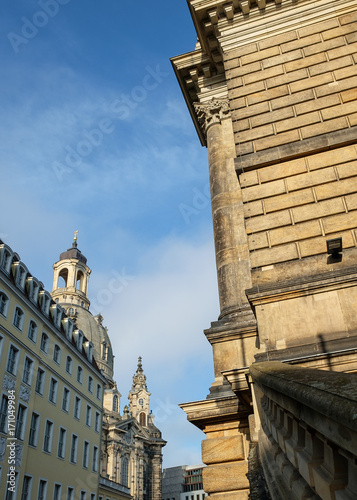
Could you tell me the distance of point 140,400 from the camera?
302 ft

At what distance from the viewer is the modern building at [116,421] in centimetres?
6744

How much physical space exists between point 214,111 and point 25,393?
75.2ft

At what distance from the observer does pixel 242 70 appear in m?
12.6

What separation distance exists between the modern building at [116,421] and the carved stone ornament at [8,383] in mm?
28474

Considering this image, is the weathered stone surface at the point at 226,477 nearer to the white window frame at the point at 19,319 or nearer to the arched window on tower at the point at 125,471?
the white window frame at the point at 19,319

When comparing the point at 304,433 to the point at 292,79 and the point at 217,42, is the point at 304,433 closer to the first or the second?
the point at 292,79

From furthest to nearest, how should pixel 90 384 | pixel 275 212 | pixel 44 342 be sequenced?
pixel 90 384 → pixel 44 342 → pixel 275 212

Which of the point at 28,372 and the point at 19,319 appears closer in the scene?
the point at 28,372

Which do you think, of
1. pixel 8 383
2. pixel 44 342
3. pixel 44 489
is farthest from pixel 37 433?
pixel 44 342

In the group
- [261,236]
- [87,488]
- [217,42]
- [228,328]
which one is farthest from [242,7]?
[87,488]

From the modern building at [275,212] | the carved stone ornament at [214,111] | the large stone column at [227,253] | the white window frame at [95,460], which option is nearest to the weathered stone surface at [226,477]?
the modern building at [275,212]

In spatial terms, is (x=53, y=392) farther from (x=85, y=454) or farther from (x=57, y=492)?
(x=85, y=454)

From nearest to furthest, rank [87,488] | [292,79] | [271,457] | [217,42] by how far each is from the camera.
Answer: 1. [271,457]
2. [292,79]
3. [217,42]
4. [87,488]

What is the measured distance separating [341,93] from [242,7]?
495 cm
